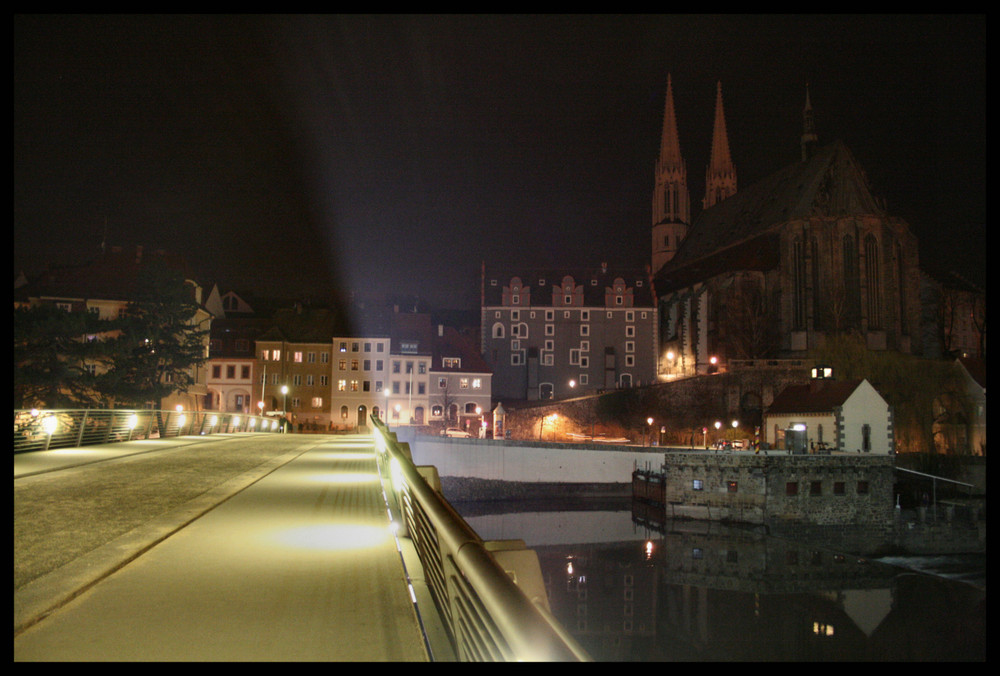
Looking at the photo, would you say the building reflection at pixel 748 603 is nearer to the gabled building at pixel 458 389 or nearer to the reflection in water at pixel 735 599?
the reflection in water at pixel 735 599

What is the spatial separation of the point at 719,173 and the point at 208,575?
134 m

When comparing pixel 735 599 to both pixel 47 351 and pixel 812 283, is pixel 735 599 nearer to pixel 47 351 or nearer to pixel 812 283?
pixel 47 351

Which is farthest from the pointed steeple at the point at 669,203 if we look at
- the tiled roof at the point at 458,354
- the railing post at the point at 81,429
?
the railing post at the point at 81,429

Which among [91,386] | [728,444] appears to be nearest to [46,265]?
[91,386]

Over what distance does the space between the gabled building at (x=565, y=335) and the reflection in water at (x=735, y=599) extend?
43.2 m

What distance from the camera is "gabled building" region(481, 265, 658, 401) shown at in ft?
298

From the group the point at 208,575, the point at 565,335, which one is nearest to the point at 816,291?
the point at 565,335

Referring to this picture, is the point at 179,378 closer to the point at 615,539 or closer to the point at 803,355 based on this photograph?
the point at 615,539

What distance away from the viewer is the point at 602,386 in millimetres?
90500

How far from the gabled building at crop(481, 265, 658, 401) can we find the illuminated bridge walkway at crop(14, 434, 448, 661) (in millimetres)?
77888

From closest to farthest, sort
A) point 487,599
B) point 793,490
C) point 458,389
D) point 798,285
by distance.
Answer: point 487,599, point 793,490, point 458,389, point 798,285

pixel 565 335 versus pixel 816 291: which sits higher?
pixel 816 291

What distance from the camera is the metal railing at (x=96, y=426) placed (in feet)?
60.5

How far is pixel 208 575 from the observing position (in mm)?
6266
